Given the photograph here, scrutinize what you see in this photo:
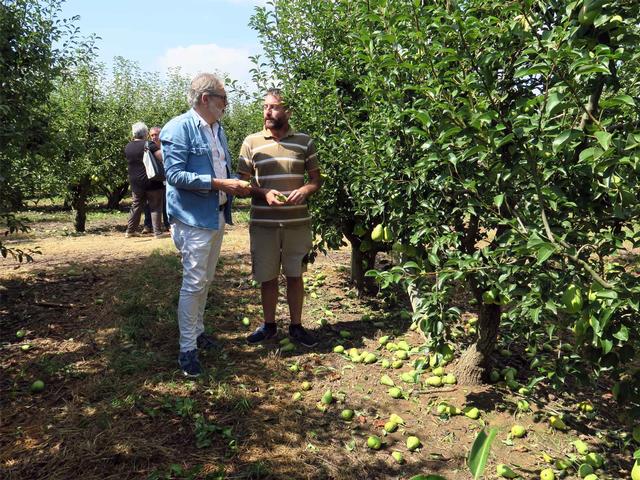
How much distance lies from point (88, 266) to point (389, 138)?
4845 millimetres

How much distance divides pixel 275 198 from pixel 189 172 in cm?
70

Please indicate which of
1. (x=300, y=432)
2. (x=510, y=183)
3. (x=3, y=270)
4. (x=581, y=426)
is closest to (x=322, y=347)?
(x=300, y=432)

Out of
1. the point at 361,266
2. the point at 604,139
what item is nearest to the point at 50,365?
the point at 361,266

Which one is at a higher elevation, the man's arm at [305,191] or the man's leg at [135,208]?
the man's arm at [305,191]

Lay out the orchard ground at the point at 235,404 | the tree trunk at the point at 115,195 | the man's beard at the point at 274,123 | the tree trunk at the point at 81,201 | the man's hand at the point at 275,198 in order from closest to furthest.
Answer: the orchard ground at the point at 235,404, the man's hand at the point at 275,198, the man's beard at the point at 274,123, the tree trunk at the point at 81,201, the tree trunk at the point at 115,195

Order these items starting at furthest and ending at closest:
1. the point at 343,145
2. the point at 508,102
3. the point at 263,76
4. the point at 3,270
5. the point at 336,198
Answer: the point at 3,270, the point at 263,76, the point at 336,198, the point at 343,145, the point at 508,102

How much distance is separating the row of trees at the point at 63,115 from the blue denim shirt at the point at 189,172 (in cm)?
170

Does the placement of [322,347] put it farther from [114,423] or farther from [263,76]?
[263,76]

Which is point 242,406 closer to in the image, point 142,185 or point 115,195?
point 142,185

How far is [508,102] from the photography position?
2.90 m

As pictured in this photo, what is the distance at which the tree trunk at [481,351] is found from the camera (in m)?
3.54

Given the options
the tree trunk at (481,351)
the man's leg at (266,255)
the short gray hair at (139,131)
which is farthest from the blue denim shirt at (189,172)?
the short gray hair at (139,131)

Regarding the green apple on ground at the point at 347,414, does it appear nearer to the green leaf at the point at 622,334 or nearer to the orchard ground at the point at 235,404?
the orchard ground at the point at 235,404

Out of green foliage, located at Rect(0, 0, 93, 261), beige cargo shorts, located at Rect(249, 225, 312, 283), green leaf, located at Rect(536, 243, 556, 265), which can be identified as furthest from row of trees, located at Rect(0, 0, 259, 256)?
green leaf, located at Rect(536, 243, 556, 265)
